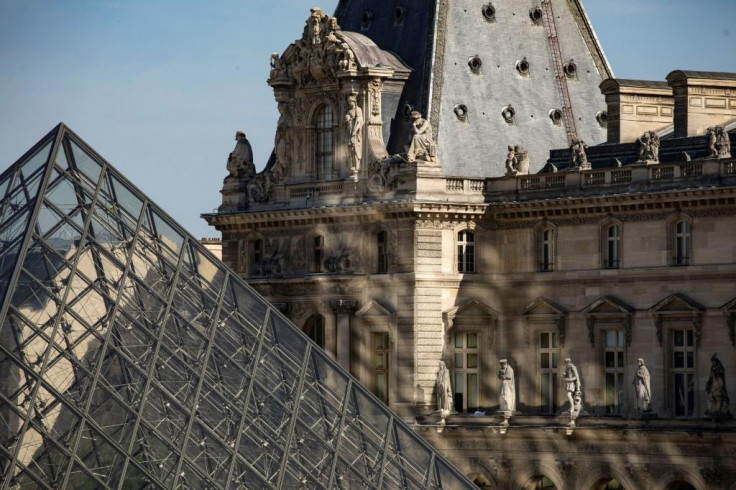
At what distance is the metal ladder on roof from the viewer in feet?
300

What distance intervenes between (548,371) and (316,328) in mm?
8384

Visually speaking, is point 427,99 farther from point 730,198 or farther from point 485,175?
point 730,198

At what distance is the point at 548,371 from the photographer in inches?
3359

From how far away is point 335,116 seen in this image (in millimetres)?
89938

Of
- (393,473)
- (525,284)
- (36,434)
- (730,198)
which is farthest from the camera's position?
(525,284)

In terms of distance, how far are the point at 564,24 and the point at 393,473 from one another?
1131 inches

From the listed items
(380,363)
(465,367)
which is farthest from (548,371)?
(380,363)

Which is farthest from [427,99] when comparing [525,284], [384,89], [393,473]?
[393,473]

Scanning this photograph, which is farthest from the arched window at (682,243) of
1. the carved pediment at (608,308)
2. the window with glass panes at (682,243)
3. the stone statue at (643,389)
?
the stone statue at (643,389)

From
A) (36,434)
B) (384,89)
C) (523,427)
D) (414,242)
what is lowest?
(36,434)

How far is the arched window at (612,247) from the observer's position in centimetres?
8306

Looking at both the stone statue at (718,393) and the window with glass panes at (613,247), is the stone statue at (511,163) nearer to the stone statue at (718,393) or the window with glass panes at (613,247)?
the window with glass panes at (613,247)

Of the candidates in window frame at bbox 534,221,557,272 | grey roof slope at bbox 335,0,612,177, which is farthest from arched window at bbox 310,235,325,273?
window frame at bbox 534,221,557,272

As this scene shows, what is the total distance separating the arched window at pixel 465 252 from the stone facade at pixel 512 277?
76 millimetres
